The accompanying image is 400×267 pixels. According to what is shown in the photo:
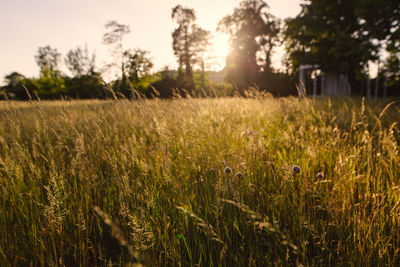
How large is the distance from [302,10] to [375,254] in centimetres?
1819

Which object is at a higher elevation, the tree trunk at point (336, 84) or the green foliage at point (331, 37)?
the green foliage at point (331, 37)

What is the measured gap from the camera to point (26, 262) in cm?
117

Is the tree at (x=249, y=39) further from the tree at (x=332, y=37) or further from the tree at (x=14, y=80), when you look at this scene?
the tree at (x=14, y=80)

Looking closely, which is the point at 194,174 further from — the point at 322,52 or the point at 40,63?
the point at 40,63

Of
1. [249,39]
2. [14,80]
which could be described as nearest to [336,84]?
[249,39]

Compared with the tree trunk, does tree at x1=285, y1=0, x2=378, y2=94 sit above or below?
above

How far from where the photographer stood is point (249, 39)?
2986 cm

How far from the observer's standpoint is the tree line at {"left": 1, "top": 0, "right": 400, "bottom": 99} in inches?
484

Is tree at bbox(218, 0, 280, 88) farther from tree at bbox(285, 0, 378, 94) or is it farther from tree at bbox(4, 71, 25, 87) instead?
tree at bbox(4, 71, 25, 87)

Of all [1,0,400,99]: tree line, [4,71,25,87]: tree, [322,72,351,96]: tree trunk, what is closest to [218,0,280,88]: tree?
[1,0,400,99]: tree line

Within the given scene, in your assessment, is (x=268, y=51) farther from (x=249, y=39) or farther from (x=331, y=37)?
(x=331, y=37)

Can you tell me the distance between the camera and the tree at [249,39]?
96.6 feet

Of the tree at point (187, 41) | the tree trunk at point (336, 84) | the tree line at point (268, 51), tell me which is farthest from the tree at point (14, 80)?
the tree trunk at point (336, 84)

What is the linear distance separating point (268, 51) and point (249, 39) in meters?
3.80
